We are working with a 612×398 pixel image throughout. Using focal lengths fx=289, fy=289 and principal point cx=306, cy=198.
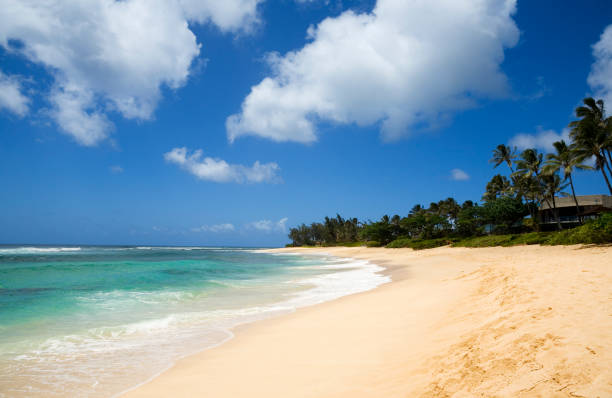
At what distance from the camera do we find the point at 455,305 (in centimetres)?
628

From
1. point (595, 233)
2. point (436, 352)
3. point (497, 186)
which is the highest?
point (497, 186)

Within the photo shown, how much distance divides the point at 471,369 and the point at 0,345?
28.2 ft

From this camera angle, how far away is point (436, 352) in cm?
385

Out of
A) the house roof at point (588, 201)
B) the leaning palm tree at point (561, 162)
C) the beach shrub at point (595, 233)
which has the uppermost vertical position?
the leaning palm tree at point (561, 162)

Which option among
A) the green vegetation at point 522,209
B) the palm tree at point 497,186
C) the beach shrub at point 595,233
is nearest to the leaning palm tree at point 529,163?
the green vegetation at point 522,209

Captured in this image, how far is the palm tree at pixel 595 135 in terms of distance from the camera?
2453cm

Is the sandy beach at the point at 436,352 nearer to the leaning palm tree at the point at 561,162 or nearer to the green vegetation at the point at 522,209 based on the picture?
the green vegetation at the point at 522,209

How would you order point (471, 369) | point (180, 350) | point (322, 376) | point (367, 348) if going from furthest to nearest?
point (180, 350)
point (367, 348)
point (322, 376)
point (471, 369)

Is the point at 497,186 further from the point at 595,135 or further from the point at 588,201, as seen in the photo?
the point at 595,135

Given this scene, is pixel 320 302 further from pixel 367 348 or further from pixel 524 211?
pixel 524 211

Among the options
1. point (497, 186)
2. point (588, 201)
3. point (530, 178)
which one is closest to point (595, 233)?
point (530, 178)

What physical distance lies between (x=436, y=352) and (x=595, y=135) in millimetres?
31908

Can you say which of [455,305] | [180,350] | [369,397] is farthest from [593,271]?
[180,350]

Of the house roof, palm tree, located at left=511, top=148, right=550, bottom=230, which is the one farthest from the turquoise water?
the house roof
